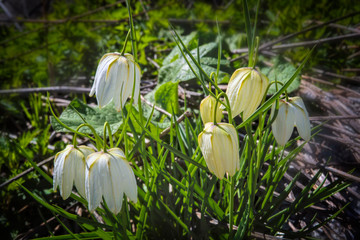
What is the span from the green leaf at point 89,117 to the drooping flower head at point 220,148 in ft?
1.78

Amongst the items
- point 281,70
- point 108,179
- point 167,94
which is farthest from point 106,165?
point 281,70

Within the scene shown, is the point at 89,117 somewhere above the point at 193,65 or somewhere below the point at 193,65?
below

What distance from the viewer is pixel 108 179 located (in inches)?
22.4

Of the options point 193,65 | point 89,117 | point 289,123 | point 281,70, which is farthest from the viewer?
point 281,70

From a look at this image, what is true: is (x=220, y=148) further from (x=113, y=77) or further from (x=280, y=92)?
(x=113, y=77)

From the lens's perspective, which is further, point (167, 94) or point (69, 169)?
point (167, 94)

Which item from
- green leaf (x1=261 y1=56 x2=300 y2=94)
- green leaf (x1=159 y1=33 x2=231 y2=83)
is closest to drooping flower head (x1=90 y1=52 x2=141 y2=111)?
green leaf (x1=159 y1=33 x2=231 y2=83)

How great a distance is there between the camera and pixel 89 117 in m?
1.14

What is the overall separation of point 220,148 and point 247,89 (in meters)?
0.13

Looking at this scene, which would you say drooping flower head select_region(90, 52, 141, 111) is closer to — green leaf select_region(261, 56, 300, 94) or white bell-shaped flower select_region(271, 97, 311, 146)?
white bell-shaped flower select_region(271, 97, 311, 146)

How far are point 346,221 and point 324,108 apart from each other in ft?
1.82

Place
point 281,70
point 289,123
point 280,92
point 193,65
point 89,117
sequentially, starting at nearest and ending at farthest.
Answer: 1. point 280,92
2. point 289,123
3. point 89,117
4. point 193,65
5. point 281,70

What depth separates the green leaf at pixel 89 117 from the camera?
1.06 m

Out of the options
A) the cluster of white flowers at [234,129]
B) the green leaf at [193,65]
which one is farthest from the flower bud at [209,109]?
the green leaf at [193,65]
